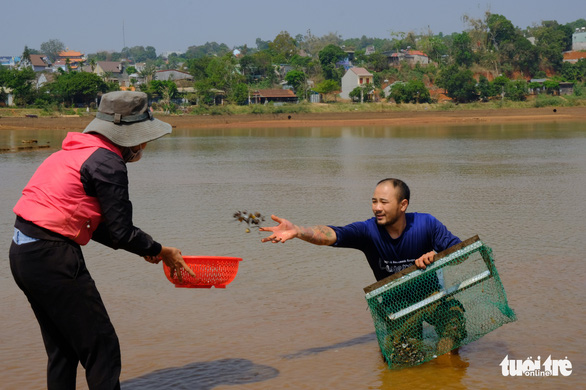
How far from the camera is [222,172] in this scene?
22172mm

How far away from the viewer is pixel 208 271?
4637 mm

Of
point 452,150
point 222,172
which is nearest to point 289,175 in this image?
point 222,172

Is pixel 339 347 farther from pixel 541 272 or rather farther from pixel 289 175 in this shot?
pixel 289 175

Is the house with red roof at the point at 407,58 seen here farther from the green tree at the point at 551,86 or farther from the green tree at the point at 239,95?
the green tree at the point at 239,95

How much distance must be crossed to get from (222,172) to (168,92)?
65973 mm

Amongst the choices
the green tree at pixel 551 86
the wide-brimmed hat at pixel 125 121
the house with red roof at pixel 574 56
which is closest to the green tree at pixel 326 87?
the green tree at pixel 551 86

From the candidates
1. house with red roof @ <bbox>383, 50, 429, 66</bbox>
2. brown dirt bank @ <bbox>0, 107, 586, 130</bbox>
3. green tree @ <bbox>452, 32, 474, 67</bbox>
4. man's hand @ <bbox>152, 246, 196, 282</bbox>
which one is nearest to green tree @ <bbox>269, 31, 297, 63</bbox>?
house with red roof @ <bbox>383, 50, 429, 66</bbox>

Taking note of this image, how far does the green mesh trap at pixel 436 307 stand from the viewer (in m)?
4.86

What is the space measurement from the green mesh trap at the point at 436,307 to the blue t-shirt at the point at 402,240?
8.7 inches

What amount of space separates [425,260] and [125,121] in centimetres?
213

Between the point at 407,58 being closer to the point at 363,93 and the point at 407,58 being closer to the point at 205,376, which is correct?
the point at 363,93

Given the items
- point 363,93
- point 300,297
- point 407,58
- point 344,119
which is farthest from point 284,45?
point 300,297

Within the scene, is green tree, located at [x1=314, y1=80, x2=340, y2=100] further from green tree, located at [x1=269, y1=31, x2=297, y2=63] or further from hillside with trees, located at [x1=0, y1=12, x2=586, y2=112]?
green tree, located at [x1=269, y1=31, x2=297, y2=63]

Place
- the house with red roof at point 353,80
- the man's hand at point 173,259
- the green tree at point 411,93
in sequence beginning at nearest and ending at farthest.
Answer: the man's hand at point 173,259, the green tree at point 411,93, the house with red roof at point 353,80
